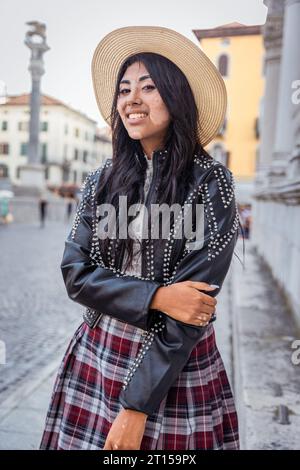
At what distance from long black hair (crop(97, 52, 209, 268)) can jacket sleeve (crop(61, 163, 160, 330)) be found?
66 mm

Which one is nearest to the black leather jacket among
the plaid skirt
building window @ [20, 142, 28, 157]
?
the plaid skirt

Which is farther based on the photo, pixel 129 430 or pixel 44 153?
pixel 44 153

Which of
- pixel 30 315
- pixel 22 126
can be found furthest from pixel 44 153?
pixel 30 315

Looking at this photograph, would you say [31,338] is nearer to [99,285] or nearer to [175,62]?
[99,285]

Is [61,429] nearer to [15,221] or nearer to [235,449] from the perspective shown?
[235,449]

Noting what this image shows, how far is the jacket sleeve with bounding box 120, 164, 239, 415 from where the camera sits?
118 cm

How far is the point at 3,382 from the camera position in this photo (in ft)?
11.9

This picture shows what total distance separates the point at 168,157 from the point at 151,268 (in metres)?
0.32

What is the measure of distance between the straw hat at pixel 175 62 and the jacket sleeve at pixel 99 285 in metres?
0.44

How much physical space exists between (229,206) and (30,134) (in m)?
22.8

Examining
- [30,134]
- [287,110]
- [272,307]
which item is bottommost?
[272,307]

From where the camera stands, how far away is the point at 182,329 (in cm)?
117

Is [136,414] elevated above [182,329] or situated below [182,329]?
below

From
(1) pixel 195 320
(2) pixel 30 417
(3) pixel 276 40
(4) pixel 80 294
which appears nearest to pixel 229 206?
(1) pixel 195 320
